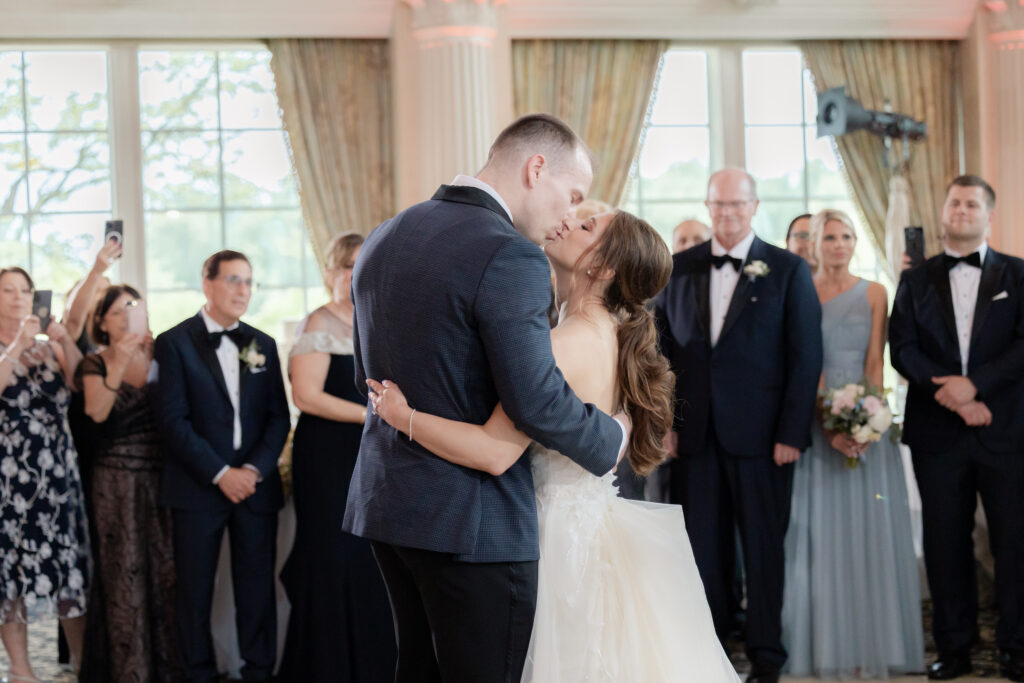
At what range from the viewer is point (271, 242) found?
7.68 meters

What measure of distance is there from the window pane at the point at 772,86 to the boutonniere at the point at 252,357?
16.3 ft

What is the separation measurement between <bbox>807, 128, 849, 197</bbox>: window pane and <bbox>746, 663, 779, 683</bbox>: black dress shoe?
15.8 feet

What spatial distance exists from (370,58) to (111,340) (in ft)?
12.0

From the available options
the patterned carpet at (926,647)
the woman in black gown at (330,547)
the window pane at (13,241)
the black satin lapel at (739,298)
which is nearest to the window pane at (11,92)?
the window pane at (13,241)

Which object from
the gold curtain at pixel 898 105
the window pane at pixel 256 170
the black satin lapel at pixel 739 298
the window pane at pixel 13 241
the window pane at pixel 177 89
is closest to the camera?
the black satin lapel at pixel 739 298

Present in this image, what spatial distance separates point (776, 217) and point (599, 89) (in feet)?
5.43

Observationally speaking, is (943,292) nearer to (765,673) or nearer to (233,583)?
(765,673)

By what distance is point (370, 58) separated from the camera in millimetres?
7488

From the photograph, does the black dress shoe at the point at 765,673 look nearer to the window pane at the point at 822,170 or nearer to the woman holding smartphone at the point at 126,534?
the woman holding smartphone at the point at 126,534

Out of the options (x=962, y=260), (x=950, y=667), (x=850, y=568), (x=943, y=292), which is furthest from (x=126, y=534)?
(x=962, y=260)

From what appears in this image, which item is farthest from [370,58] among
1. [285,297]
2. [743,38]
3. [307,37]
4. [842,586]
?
[842,586]

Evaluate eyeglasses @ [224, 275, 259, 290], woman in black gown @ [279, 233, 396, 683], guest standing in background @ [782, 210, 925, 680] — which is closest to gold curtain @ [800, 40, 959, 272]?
guest standing in background @ [782, 210, 925, 680]

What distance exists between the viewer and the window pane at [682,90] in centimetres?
798

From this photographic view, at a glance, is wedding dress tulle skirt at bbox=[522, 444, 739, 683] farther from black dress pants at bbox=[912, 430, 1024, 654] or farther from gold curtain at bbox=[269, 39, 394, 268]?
gold curtain at bbox=[269, 39, 394, 268]
